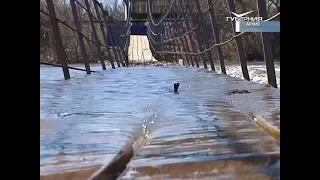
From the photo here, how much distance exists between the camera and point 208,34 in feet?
4.58

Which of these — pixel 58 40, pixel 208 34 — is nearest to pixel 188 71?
pixel 208 34

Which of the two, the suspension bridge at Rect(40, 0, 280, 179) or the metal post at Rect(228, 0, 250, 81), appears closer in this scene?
the suspension bridge at Rect(40, 0, 280, 179)

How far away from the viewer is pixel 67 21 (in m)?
1.20

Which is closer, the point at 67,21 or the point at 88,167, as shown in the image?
the point at 88,167

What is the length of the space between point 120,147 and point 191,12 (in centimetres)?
56

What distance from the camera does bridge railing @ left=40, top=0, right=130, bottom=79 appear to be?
1.03 m

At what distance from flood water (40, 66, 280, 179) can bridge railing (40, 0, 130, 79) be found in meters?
0.07

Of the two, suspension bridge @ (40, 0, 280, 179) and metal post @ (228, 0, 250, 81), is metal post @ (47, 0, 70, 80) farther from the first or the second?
metal post @ (228, 0, 250, 81)

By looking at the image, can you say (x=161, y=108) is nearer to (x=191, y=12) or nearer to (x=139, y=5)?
(x=191, y=12)

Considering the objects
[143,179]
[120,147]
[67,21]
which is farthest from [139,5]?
[143,179]

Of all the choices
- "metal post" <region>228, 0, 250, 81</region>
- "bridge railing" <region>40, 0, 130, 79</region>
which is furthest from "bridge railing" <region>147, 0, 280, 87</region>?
"bridge railing" <region>40, 0, 130, 79</region>

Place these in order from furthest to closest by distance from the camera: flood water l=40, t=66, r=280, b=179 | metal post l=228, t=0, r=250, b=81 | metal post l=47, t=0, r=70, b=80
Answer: metal post l=228, t=0, r=250, b=81, metal post l=47, t=0, r=70, b=80, flood water l=40, t=66, r=280, b=179

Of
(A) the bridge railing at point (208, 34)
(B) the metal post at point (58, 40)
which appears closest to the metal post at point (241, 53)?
(A) the bridge railing at point (208, 34)
